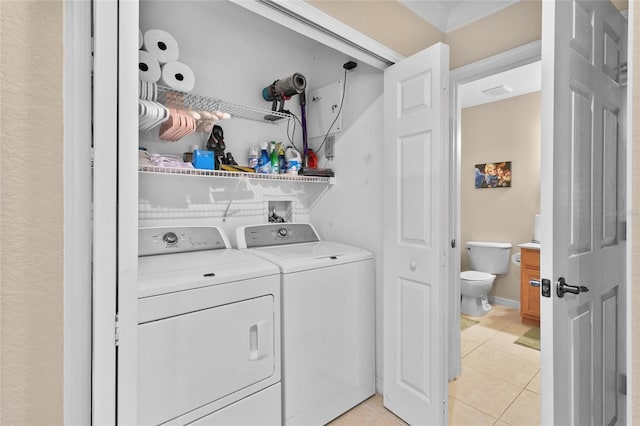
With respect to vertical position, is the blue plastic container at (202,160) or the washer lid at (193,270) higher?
the blue plastic container at (202,160)

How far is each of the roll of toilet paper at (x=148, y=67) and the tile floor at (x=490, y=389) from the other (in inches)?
87.7

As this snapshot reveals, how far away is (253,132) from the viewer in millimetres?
2410

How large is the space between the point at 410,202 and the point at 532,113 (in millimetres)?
3044

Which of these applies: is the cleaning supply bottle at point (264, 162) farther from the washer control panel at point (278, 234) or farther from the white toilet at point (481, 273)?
the white toilet at point (481, 273)

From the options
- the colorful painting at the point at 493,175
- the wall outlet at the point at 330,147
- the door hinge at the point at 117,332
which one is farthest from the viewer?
the colorful painting at the point at 493,175

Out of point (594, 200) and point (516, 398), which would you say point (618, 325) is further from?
point (516, 398)

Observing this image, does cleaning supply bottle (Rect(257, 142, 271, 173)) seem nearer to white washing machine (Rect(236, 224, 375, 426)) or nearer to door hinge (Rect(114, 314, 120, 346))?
white washing machine (Rect(236, 224, 375, 426))

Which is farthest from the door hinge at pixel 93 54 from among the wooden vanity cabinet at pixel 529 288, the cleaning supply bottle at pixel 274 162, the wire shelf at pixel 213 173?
the wooden vanity cabinet at pixel 529 288

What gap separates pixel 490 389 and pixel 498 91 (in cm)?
323

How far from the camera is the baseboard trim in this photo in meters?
3.96

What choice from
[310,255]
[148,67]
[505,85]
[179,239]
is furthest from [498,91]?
[179,239]

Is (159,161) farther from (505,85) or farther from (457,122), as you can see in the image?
(505,85)

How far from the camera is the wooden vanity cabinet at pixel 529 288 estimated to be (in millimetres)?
3359

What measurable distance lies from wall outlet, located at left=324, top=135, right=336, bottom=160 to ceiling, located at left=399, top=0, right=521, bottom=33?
1001 mm
